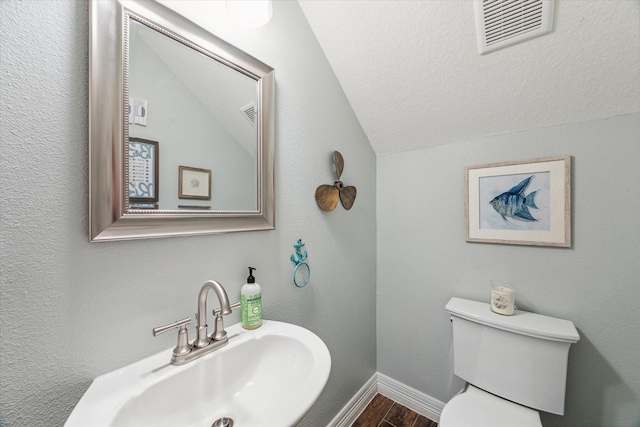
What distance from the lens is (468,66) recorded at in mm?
1119

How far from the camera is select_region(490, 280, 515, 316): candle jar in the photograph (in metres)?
1.16

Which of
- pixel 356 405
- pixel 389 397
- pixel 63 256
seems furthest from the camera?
pixel 389 397

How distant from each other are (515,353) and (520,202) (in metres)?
0.71

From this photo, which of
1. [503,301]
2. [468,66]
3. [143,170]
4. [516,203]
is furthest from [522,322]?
[143,170]

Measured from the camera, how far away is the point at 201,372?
71cm

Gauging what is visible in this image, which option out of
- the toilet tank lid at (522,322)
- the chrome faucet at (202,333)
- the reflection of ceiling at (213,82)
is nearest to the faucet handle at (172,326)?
the chrome faucet at (202,333)

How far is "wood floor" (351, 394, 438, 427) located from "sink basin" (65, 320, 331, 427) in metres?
1.05

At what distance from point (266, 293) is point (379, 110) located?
1179 mm

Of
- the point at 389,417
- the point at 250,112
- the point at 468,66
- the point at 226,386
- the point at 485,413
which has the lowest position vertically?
the point at 389,417

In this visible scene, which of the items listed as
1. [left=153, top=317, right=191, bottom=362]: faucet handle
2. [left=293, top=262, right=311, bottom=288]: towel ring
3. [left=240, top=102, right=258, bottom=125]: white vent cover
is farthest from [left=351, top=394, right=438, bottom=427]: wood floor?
[left=240, top=102, right=258, bottom=125]: white vent cover

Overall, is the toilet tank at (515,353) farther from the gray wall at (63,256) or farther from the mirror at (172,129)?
the mirror at (172,129)

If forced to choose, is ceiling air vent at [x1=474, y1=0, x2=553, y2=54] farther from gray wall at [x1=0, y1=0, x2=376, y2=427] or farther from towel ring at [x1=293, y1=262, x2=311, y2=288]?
towel ring at [x1=293, y1=262, x2=311, y2=288]

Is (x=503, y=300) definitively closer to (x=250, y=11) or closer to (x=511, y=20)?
(x=511, y=20)

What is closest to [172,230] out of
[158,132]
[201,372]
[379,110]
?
[158,132]
